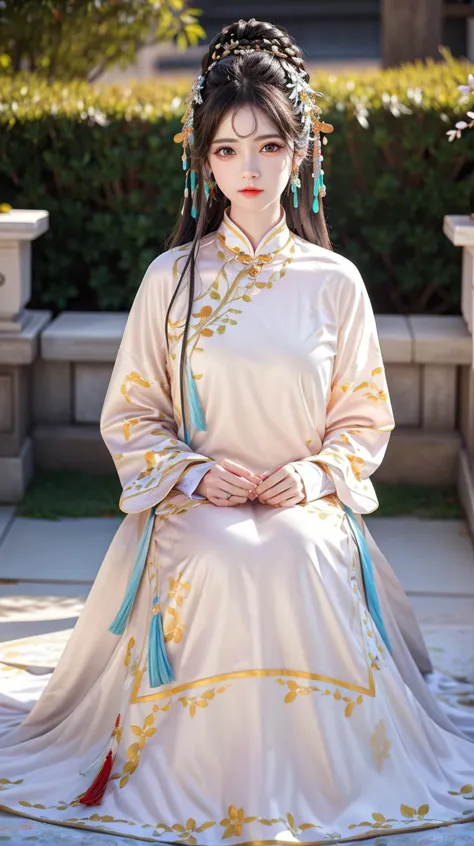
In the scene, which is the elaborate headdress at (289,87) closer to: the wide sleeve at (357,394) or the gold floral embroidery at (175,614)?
the wide sleeve at (357,394)

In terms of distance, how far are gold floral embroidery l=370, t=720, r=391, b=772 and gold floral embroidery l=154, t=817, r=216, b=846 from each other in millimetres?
383

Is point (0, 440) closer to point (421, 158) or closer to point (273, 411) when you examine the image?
point (421, 158)

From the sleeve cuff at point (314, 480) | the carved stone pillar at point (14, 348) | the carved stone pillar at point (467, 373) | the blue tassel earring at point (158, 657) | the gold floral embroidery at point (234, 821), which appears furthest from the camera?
the carved stone pillar at point (14, 348)

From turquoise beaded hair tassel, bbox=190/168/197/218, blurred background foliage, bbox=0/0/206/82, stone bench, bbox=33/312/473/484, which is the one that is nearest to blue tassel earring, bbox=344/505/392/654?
turquoise beaded hair tassel, bbox=190/168/197/218

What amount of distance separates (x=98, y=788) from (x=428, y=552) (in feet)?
7.44

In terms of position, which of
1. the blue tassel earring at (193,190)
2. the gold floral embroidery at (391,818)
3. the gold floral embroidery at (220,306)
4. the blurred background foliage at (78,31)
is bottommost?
the gold floral embroidery at (391,818)

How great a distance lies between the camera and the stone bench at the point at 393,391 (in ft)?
18.4

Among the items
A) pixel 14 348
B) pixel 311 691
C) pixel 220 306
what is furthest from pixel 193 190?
pixel 14 348

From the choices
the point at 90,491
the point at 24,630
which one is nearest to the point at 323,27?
the point at 90,491

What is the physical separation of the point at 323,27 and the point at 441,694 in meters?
16.4

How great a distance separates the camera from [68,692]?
3.47m

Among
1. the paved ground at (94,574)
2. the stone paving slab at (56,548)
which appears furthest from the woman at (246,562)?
the stone paving slab at (56,548)

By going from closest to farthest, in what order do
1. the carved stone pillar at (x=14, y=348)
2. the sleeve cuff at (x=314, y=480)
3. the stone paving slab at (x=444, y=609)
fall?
the sleeve cuff at (x=314, y=480) → the stone paving slab at (x=444, y=609) → the carved stone pillar at (x=14, y=348)

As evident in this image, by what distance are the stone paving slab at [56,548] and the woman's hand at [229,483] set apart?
5.67 feet
